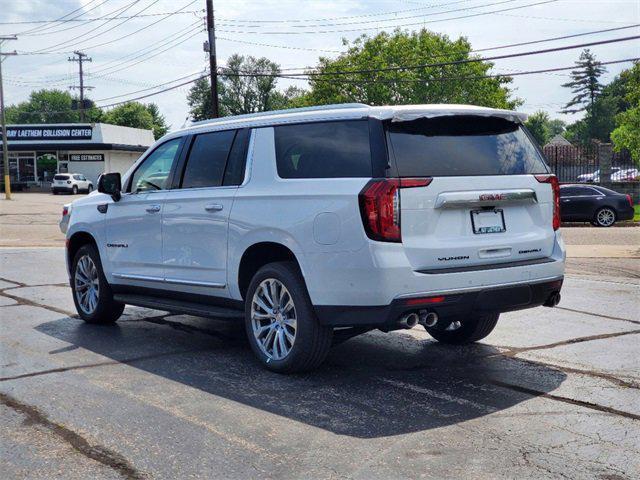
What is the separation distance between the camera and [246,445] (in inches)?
171

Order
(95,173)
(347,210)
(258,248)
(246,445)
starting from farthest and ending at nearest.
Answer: (95,173), (258,248), (347,210), (246,445)

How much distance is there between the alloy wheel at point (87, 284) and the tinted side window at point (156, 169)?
1075mm

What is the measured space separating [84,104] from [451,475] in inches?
3501

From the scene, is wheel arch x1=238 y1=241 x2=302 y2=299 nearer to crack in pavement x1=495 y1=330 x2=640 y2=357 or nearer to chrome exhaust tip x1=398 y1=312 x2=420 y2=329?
chrome exhaust tip x1=398 y1=312 x2=420 y2=329

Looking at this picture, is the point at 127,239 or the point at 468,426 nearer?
the point at 468,426

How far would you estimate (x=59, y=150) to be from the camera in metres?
67.7

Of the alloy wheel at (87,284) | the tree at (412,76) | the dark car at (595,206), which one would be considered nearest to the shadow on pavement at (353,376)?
the alloy wheel at (87,284)

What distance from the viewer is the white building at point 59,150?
6694 centimetres

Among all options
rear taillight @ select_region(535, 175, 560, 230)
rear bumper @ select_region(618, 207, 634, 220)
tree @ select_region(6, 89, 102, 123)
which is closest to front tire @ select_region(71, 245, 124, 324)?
rear taillight @ select_region(535, 175, 560, 230)

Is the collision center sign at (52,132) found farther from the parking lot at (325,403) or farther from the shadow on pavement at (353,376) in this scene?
the shadow on pavement at (353,376)

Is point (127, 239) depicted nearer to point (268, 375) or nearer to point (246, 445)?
point (268, 375)

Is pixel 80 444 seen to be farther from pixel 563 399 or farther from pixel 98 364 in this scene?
pixel 563 399

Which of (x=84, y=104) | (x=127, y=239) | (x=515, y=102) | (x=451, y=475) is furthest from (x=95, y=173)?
(x=451, y=475)

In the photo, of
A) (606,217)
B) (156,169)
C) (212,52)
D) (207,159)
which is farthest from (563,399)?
(212,52)
